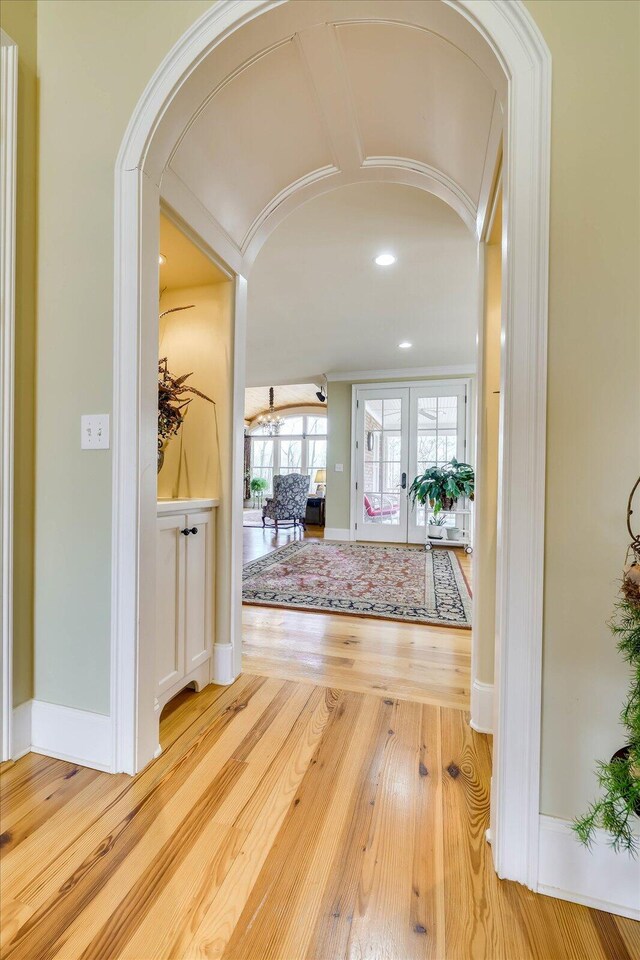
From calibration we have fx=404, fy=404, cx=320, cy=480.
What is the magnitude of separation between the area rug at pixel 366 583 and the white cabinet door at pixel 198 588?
115 centimetres

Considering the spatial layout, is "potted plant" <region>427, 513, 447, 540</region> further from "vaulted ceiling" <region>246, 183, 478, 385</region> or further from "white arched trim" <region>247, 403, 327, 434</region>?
"white arched trim" <region>247, 403, 327, 434</region>

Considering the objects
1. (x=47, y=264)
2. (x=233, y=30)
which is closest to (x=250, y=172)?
(x=233, y=30)

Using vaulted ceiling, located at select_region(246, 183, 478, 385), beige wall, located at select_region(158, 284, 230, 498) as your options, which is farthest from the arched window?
beige wall, located at select_region(158, 284, 230, 498)

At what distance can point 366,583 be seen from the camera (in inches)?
137

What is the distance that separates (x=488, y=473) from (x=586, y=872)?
3.66ft

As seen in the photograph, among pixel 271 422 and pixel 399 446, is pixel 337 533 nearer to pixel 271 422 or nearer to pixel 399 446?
pixel 399 446

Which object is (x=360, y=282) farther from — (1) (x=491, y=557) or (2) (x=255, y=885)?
(2) (x=255, y=885)

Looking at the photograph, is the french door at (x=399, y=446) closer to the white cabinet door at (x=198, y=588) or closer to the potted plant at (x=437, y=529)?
the potted plant at (x=437, y=529)

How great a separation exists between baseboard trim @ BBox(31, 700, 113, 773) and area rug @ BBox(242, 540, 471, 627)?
164 centimetres

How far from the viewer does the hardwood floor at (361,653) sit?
71.0 inches

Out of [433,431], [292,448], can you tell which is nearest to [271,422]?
[292,448]

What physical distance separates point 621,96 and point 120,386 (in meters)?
1.41

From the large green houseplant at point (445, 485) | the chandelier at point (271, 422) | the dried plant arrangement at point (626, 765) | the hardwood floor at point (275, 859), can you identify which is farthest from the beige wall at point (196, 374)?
the chandelier at point (271, 422)

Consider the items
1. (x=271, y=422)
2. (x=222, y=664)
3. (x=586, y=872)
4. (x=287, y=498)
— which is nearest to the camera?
(x=586, y=872)
